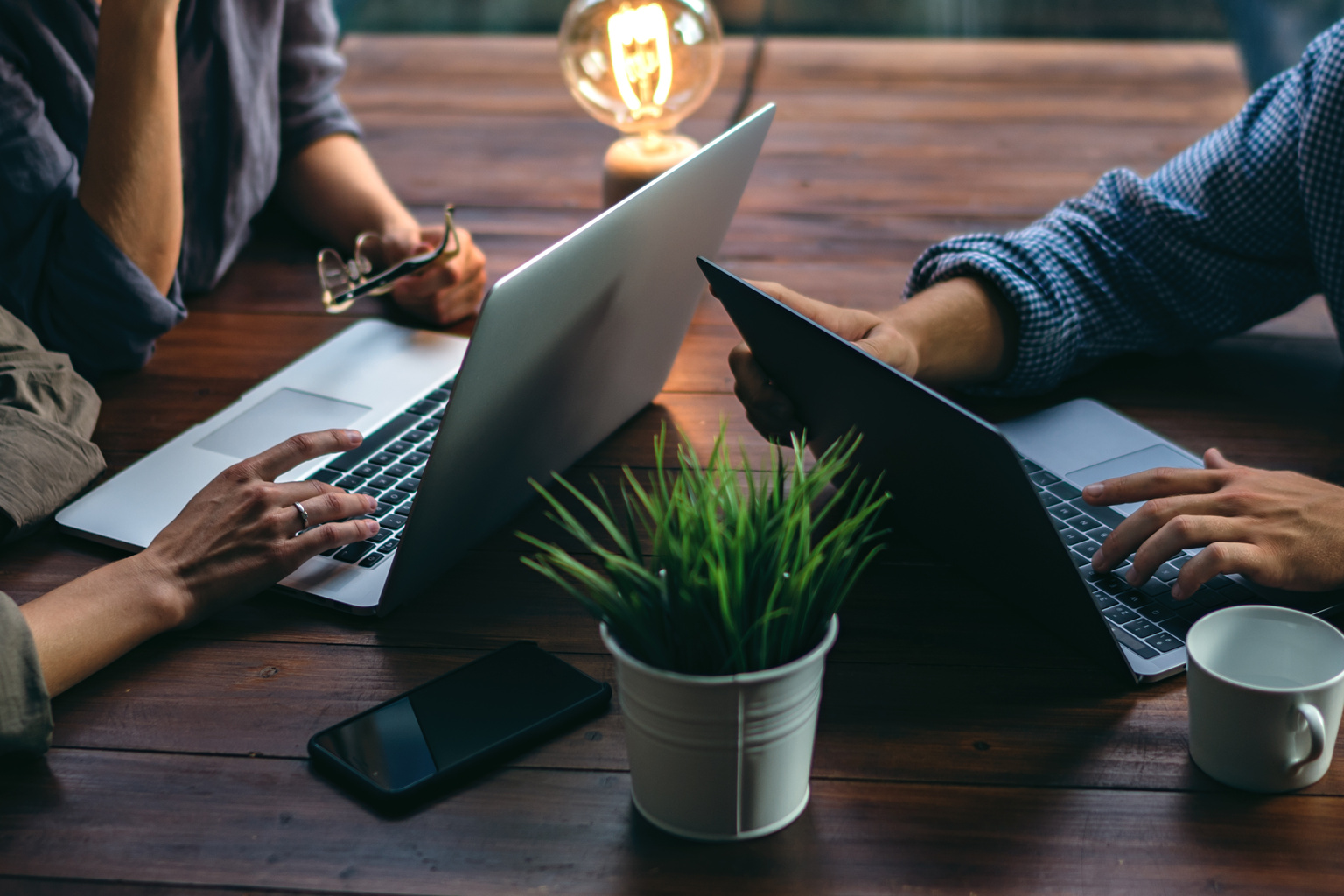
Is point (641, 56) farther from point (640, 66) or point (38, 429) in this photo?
point (38, 429)

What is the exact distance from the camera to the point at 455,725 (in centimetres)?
64

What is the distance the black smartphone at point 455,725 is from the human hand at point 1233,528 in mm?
366

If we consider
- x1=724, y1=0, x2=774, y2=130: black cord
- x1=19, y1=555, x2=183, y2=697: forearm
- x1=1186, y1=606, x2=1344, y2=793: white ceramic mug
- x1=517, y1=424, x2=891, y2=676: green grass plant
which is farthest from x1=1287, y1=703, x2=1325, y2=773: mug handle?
x1=724, y1=0, x2=774, y2=130: black cord

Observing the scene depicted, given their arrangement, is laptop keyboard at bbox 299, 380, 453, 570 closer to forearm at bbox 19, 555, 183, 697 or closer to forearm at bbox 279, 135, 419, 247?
forearm at bbox 19, 555, 183, 697

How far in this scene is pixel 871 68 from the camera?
192 cm

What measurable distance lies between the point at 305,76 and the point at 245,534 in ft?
2.93

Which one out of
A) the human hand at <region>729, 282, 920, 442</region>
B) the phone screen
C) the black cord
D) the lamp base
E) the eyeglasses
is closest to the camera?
the phone screen

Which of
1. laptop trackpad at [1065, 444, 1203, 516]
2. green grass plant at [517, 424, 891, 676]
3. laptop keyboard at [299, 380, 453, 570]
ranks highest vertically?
green grass plant at [517, 424, 891, 676]

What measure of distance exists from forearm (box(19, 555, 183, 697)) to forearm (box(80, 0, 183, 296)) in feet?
1.49

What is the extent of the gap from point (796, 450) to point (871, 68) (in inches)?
60.0

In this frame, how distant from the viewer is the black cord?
1.72 m

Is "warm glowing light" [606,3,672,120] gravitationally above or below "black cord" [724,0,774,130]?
above

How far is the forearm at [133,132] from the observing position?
1.04 m

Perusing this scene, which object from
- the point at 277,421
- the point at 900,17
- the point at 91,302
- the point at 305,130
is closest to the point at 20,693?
the point at 277,421
